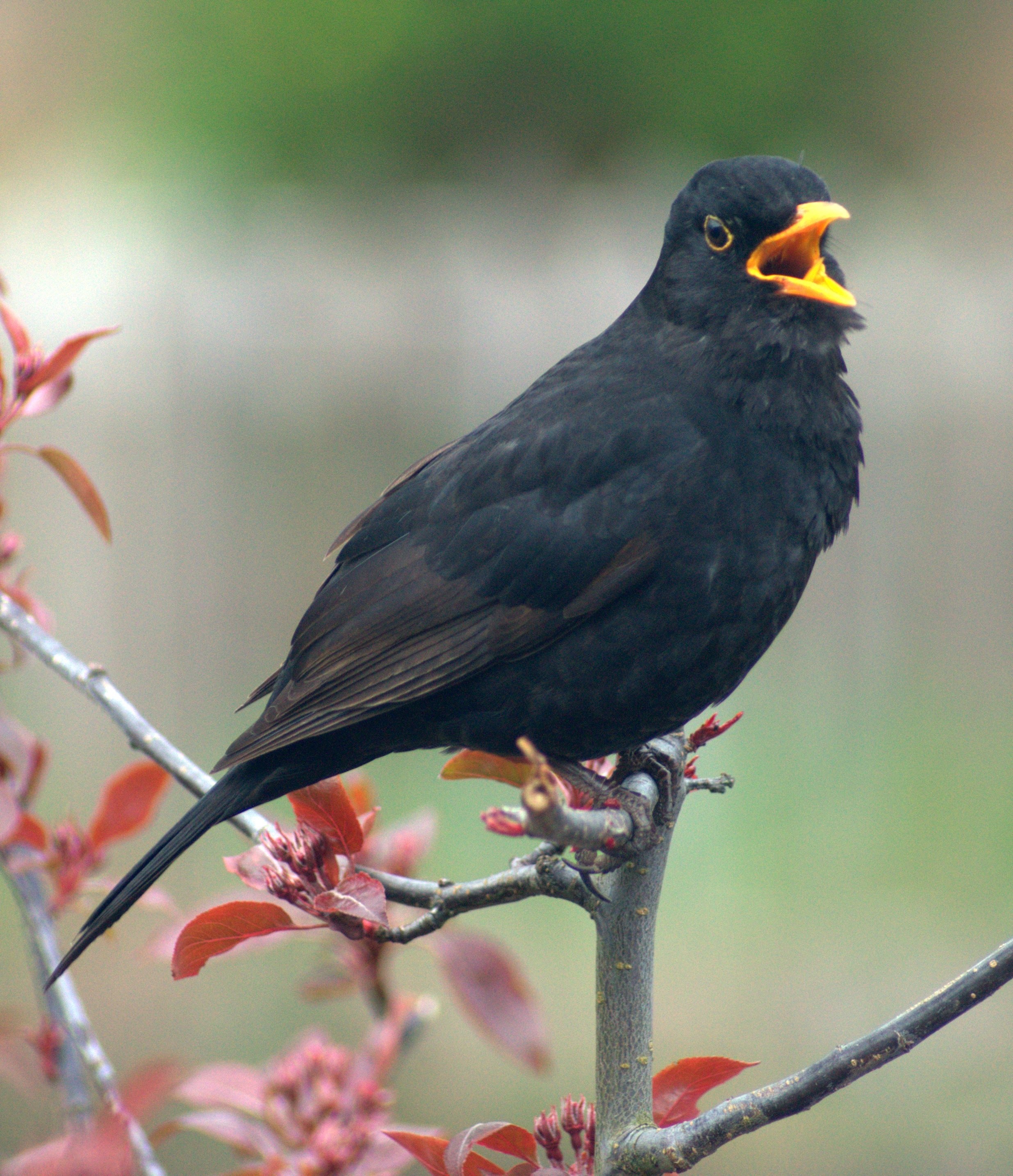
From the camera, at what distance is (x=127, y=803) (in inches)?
86.3

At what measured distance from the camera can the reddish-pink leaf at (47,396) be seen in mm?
2039

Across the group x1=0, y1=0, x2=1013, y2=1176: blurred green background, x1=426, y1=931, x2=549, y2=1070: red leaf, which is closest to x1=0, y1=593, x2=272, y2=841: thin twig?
x1=426, y1=931, x2=549, y2=1070: red leaf

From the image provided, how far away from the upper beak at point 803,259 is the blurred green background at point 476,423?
11.3 ft

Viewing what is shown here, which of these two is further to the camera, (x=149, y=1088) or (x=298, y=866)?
(x=149, y=1088)

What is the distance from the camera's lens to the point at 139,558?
5980 millimetres

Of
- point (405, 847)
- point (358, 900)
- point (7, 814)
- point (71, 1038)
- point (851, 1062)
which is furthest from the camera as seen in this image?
point (405, 847)

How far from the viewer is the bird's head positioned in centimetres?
213

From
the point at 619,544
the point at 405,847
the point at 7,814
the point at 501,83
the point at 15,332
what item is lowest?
the point at 405,847

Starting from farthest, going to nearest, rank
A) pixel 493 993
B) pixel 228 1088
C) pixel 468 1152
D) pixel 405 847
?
pixel 405 847, pixel 493 993, pixel 228 1088, pixel 468 1152

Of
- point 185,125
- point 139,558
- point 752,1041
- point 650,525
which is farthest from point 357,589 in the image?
point 185,125

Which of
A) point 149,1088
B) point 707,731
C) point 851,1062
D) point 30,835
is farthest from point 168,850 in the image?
point 851,1062

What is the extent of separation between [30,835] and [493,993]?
2.75ft

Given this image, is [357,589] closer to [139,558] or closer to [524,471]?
[524,471]

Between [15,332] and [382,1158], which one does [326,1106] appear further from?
[15,332]
